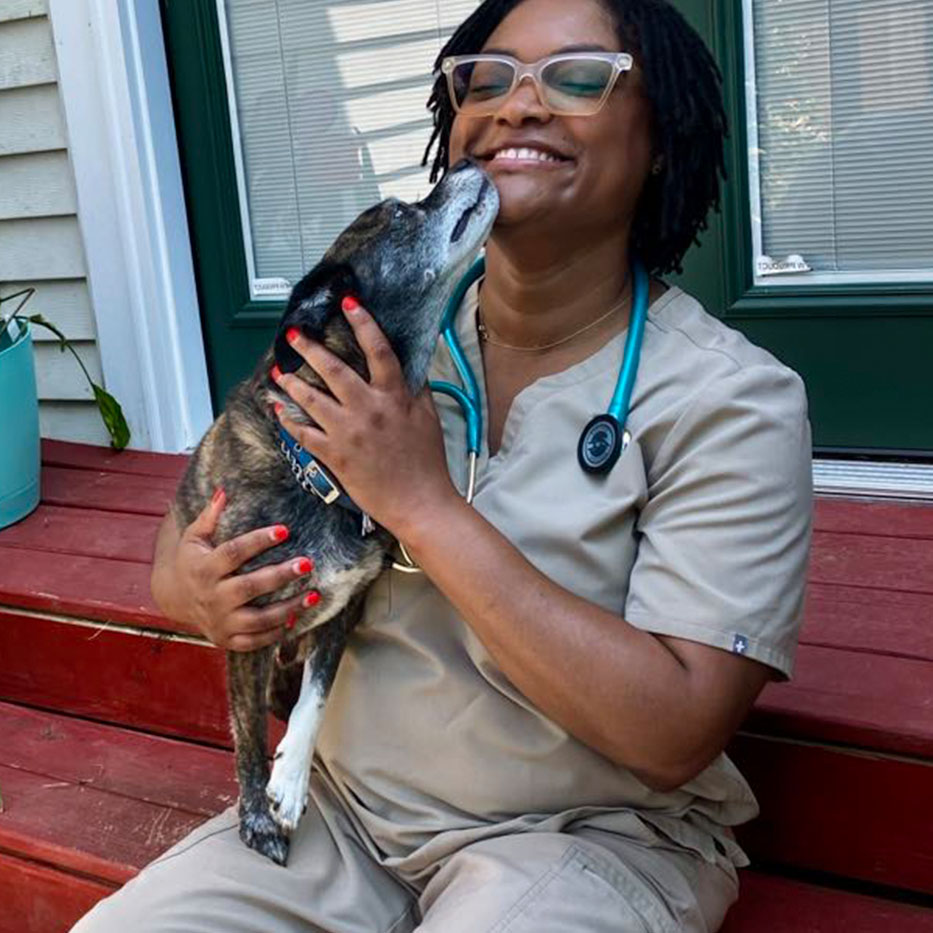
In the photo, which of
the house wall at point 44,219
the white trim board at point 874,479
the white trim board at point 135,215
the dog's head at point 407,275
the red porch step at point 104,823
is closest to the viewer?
the dog's head at point 407,275

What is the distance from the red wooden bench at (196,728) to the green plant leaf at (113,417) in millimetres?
222

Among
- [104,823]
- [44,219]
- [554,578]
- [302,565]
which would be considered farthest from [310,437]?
[44,219]

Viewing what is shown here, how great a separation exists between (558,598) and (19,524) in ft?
7.79

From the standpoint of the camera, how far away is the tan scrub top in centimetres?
151

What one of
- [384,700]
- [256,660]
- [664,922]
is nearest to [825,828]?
[664,922]

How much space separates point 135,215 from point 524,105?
7.46 ft

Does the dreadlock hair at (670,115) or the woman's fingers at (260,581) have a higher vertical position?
the dreadlock hair at (670,115)

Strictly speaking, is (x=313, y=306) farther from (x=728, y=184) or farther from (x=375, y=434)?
(x=728, y=184)

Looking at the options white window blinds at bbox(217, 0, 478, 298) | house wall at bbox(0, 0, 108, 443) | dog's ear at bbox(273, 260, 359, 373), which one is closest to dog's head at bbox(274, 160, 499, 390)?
dog's ear at bbox(273, 260, 359, 373)

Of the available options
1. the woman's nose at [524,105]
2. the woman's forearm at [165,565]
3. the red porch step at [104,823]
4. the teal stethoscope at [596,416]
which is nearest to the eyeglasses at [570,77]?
the woman's nose at [524,105]

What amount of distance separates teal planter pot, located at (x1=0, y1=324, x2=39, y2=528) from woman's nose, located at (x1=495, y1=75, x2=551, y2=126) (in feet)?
7.11

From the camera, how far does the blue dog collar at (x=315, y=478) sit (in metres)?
1.66

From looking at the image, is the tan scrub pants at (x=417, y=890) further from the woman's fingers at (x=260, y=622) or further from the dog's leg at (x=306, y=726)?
the woman's fingers at (x=260, y=622)

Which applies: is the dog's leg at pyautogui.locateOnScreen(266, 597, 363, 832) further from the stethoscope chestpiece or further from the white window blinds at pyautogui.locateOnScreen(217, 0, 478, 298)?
the white window blinds at pyautogui.locateOnScreen(217, 0, 478, 298)
